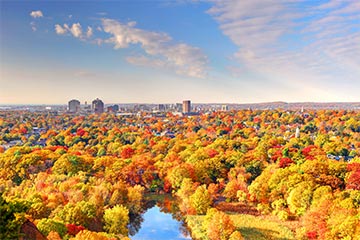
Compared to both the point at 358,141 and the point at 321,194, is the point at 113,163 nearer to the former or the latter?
the point at 321,194

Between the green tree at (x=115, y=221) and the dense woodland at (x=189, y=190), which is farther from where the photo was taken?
the green tree at (x=115, y=221)

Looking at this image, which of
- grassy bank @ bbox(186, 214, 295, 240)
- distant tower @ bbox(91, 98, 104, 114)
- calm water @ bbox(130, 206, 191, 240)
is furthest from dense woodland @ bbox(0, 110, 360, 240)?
distant tower @ bbox(91, 98, 104, 114)

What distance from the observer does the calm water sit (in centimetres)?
2409

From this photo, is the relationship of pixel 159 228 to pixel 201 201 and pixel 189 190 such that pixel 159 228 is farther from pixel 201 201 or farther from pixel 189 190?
pixel 189 190

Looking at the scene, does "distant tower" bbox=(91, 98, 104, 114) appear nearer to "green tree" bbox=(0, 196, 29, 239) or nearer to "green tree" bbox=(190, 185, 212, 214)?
"green tree" bbox=(190, 185, 212, 214)

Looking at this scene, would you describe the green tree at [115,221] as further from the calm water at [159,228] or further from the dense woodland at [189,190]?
the calm water at [159,228]

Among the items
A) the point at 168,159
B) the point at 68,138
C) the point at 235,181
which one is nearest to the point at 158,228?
the point at 235,181

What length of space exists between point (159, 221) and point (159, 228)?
1660mm

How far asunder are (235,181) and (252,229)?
8.77m

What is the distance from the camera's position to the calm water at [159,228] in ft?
79.0

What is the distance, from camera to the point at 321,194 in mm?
25000

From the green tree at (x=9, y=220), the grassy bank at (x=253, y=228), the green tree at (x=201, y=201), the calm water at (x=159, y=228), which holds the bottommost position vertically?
the calm water at (x=159, y=228)

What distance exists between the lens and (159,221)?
2753 centimetres

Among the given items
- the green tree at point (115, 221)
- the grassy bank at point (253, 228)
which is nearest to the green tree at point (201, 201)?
the grassy bank at point (253, 228)
